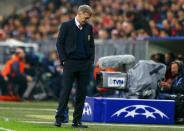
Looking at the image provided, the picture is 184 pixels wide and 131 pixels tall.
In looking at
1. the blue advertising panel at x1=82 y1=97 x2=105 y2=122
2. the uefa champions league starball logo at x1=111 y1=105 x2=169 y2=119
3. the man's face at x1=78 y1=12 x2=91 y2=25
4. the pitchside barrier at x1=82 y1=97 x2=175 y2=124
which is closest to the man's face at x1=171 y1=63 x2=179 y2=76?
the pitchside barrier at x1=82 y1=97 x2=175 y2=124

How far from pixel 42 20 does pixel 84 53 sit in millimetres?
23160

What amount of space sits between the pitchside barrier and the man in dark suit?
1.75 m

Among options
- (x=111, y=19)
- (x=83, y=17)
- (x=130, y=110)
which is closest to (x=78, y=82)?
(x=83, y=17)

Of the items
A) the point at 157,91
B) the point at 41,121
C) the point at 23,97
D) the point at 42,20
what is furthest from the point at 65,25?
the point at 42,20

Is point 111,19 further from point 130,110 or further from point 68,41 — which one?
point 68,41

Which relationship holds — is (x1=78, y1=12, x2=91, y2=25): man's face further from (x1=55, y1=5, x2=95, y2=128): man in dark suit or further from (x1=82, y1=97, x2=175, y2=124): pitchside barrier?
(x1=82, y1=97, x2=175, y2=124): pitchside barrier

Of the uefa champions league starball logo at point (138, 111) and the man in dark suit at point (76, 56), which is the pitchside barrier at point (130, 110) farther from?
the man in dark suit at point (76, 56)

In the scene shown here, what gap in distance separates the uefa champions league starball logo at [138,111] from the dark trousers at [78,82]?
191 cm

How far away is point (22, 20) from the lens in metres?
40.5

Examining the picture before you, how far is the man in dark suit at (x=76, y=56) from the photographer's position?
51.3ft

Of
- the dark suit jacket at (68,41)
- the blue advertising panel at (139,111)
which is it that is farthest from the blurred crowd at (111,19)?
the dark suit jacket at (68,41)

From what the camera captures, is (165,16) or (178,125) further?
(165,16)

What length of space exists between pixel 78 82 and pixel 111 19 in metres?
16.2

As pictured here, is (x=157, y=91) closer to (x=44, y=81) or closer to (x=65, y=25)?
(x=65, y=25)
